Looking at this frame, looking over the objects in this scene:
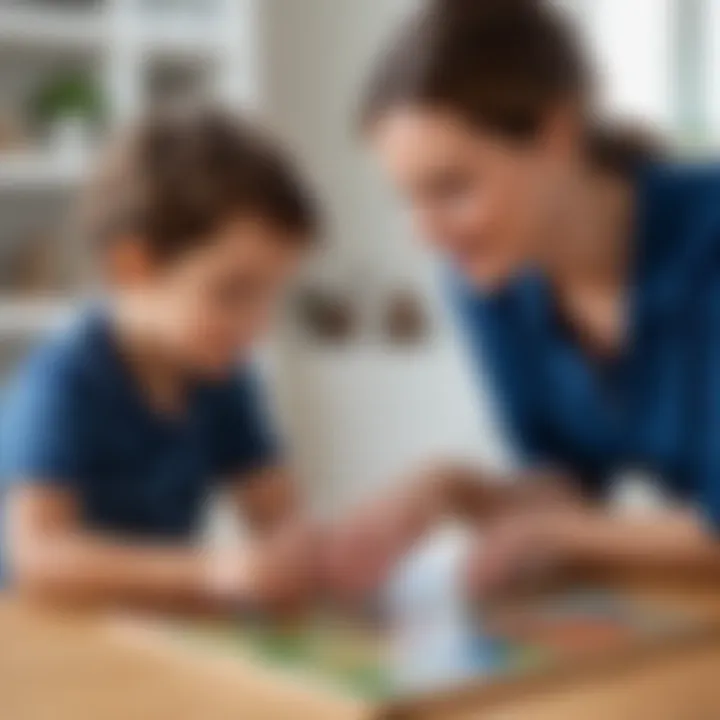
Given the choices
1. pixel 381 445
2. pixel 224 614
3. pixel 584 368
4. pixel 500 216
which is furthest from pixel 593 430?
pixel 381 445

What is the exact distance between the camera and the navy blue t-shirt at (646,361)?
993 millimetres

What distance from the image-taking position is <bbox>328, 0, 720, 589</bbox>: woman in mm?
935

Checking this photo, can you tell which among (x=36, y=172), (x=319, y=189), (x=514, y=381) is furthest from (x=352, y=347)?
(x=514, y=381)

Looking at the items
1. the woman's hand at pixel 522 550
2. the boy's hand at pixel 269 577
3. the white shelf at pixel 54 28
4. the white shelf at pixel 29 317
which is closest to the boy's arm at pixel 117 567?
the boy's hand at pixel 269 577

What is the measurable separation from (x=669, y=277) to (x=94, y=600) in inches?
16.0

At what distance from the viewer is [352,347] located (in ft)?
5.11

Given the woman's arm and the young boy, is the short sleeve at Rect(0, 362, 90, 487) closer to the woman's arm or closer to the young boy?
the young boy

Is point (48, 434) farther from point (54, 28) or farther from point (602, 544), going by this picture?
point (54, 28)

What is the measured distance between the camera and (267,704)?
2.42 feet

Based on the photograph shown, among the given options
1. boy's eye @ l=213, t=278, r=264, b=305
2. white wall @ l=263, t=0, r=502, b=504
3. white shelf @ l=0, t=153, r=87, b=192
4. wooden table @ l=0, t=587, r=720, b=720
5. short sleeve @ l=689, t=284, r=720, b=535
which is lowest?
wooden table @ l=0, t=587, r=720, b=720

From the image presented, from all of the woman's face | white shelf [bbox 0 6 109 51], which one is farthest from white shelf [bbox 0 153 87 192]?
the woman's face

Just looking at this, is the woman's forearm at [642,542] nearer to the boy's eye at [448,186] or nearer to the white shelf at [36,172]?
the boy's eye at [448,186]

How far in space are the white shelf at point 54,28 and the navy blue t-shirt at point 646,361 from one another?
2.08 feet

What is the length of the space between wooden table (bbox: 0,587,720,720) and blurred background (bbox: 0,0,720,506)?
18.3 inches
